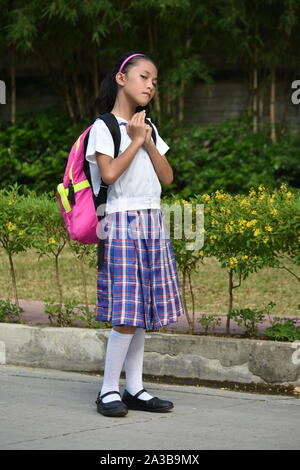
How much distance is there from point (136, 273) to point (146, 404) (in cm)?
65

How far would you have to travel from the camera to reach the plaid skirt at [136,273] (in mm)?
4746

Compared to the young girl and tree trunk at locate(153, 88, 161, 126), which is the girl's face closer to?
the young girl

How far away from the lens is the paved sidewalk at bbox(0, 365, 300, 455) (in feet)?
13.6

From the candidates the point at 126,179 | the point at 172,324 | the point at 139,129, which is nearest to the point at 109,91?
the point at 139,129

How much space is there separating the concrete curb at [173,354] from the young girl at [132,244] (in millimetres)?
776

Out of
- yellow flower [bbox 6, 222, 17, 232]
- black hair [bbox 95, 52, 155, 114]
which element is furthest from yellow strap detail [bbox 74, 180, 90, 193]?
yellow flower [bbox 6, 222, 17, 232]

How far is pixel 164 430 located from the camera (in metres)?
4.40

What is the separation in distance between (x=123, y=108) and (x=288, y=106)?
9.47 meters

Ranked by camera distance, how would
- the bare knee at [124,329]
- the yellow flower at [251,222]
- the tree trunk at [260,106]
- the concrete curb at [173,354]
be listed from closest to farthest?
the bare knee at [124,329]
the concrete curb at [173,354]
the yellow flower at [251,222]
the tree trunk at [260,106]

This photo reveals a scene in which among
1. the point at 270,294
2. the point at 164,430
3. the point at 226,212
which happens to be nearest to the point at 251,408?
the point at 164,430

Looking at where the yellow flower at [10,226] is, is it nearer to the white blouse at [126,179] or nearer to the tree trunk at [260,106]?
the white blouse at [126,179]

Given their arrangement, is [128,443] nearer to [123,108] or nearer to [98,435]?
[98,435]

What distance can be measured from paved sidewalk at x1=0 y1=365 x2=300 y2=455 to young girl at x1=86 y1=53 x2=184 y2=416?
19 cm

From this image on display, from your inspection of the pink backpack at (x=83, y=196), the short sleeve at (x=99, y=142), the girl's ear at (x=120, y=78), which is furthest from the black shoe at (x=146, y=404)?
the girl's ear at (x=120, y=78)
